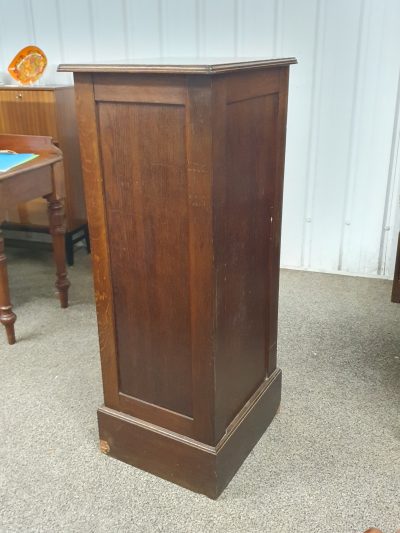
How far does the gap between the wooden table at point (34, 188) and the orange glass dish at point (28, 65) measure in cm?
73

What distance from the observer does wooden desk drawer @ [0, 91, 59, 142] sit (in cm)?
339

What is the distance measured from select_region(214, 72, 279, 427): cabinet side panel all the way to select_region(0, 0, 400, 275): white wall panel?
1.64 meters

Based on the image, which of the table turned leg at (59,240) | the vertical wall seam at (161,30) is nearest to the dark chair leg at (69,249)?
the table turned leg at (59,240)

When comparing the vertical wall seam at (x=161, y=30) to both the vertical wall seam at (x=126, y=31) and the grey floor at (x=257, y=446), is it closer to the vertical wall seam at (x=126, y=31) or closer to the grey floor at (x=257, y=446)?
the vertical wall seam at (x=126, y=31)

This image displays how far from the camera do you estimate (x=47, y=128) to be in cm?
345

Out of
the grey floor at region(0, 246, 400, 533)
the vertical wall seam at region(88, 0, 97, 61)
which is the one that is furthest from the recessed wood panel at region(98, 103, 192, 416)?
the vertical wall seam at region(88, 0, 97, 61)

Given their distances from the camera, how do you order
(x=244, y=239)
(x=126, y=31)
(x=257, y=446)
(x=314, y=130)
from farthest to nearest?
(x=126, y=31) → (x=314, y=130) → (x=257, y=446) → (x=244, y=239)

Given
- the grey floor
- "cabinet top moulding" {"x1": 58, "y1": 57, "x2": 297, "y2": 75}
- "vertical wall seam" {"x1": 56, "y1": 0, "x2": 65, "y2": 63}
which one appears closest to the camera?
"cabinet top moulding" {"x1": 58, "y1": 57, "x2": 297, "y2": 75}

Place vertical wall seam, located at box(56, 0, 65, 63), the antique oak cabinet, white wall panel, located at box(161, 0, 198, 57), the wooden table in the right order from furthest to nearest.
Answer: vertical wall seam, located at box(56, 0, 65, 63)
white wall panel, located at box(161, 0, 198, 57)
the wooden table
the antique oak cabinet

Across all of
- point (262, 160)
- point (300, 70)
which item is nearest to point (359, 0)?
point (300, 70)

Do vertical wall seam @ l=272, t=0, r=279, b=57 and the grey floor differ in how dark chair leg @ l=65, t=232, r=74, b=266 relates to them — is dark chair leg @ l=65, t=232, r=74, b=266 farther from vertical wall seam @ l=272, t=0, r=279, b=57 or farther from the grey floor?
vertical wall seam @ l=272, t=0, r=279, b=57

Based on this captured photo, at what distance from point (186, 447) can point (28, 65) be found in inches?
112

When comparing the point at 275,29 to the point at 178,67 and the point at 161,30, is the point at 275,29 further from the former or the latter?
the point at 178,67

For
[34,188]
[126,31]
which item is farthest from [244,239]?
[126,31]
